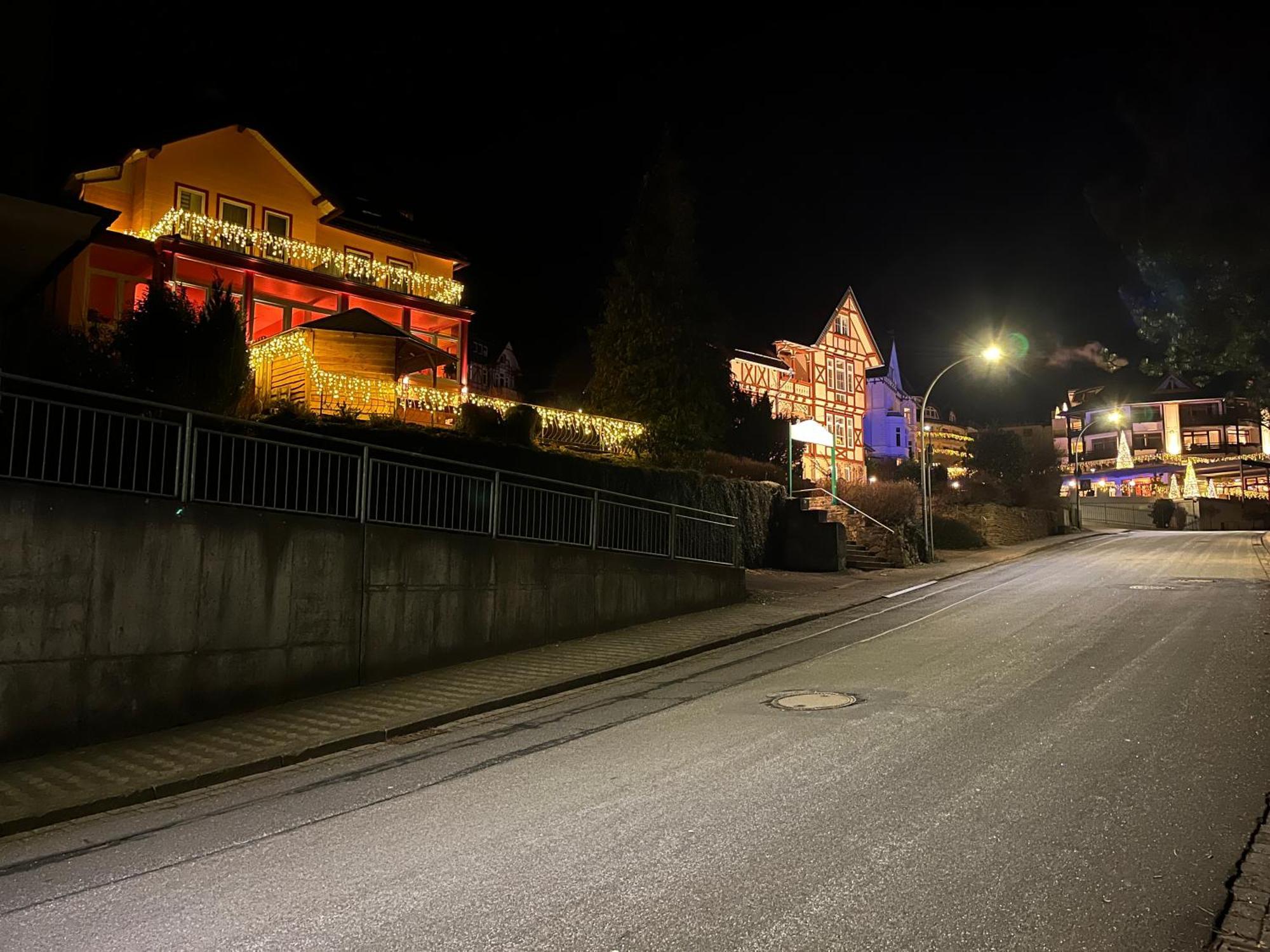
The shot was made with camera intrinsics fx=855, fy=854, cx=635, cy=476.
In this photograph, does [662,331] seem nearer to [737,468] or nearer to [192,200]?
[737,468]

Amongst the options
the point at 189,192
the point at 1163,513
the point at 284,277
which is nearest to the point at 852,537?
the point at 284,277

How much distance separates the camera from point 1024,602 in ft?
54.4

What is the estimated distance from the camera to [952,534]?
1323 inches

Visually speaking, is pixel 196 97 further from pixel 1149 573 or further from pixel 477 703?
pixel 1149 573

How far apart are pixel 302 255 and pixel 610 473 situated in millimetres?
13534

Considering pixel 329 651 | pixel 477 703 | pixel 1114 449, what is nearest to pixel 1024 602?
pixel 477 703

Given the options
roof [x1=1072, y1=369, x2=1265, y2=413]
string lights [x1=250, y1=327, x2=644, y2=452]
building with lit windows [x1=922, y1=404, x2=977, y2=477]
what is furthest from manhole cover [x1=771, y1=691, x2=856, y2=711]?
roof [x1=1072, y1=369, x2=1265, y2=413]

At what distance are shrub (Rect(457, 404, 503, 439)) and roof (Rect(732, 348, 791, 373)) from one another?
83.6 ft

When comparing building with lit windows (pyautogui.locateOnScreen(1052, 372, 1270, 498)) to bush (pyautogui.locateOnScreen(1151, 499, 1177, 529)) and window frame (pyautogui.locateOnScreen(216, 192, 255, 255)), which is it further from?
window frame (pyautogui.locateOnScreen(216, 192, 255, 255))

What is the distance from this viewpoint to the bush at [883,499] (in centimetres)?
2802

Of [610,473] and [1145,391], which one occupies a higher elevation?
[1145,391]

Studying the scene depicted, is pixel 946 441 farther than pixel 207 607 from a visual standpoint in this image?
Yes

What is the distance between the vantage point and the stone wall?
1395 inches

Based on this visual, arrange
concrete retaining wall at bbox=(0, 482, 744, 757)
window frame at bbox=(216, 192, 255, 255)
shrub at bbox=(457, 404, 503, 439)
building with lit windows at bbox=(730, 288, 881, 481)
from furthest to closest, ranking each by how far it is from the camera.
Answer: building with lit windows at bbox=(730, 288, 881, 481), window frame at bbox=(216, 192, 255, 255), shrub at bbox=(457, 404, 503, 439), concrete retaining wall at bbox=(0, 482, 744, 757)
